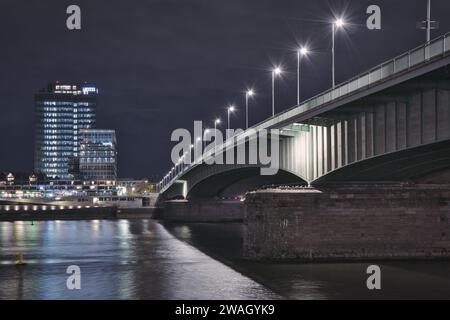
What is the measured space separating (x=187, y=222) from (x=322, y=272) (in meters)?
69.8

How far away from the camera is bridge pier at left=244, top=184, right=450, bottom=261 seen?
41438mm

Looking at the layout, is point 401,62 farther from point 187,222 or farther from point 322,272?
point 187,222

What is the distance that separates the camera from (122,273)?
3938 cm

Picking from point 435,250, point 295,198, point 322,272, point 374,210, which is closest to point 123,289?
point 322,272

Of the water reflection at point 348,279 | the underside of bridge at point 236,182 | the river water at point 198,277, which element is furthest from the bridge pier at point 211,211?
the water reflection at point 348,279

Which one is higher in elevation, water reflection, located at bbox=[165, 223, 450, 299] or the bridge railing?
the bridge railing

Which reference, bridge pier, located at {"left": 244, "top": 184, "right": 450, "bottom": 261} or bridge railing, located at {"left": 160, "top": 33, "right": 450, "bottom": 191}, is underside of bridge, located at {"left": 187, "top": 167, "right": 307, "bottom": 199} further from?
bridge pier, located at {"left": 244, "top": 184, "right": 450, "bottom": 261}

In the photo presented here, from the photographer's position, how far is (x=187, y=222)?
105875 millimetres

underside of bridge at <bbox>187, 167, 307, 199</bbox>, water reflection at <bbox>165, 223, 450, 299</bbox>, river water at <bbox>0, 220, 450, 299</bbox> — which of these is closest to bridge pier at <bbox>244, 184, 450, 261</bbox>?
water reflection at <bbox>165, 223, 450, 299</bbox>

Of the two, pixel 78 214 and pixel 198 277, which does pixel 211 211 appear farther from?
pixel 198 277

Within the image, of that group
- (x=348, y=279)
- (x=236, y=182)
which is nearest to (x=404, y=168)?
(x=348, y=279)

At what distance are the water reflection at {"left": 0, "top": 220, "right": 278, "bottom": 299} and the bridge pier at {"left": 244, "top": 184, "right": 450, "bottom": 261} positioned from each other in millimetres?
4389

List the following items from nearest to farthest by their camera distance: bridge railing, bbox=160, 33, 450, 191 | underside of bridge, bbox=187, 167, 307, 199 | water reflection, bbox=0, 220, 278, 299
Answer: water reflection, bbox=0, 220, 278, 299
bridge railing, bbox=160, 33, 450, 191
underside of bridge, bbox=187, 167, 307, 199
